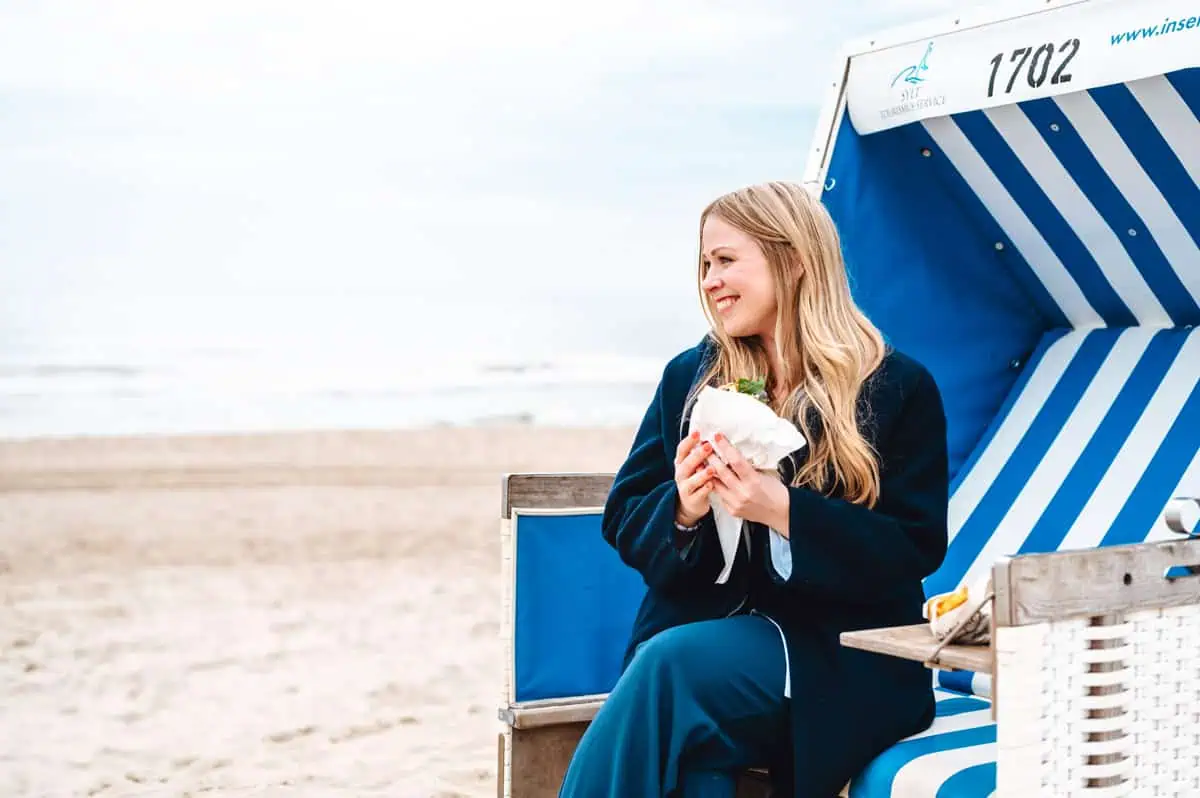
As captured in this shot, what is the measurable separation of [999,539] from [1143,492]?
374 mm

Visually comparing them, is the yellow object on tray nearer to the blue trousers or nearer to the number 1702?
the blue trousers

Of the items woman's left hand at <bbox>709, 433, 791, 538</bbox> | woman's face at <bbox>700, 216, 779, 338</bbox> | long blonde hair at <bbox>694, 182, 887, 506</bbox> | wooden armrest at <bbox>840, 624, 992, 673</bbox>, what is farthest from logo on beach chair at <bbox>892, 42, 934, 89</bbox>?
wooden armrest at <bbox>840, 624, 992, 673</bbox>

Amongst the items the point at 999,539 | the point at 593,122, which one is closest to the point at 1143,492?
the point at 999,539

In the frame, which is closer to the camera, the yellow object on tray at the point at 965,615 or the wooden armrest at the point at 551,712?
the yellow object on tray at the point at 965,615

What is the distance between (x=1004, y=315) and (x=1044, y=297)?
Answer: 0.40 feet

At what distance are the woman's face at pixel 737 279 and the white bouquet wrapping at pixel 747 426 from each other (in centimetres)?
28

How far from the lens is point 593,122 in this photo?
147 feet

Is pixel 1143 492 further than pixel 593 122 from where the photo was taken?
No

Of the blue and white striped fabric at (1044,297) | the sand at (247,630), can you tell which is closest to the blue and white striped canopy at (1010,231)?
the blue and white striped fabric at (1044,297)

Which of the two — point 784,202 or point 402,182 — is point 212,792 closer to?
point 784,202

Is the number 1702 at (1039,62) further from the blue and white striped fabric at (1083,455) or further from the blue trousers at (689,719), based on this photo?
the blue trousers at (689,719)

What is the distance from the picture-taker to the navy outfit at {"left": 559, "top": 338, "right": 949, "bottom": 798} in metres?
2.59

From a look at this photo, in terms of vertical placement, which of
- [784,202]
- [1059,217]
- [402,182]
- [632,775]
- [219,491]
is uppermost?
[402,182]

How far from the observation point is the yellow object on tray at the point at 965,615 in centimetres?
214
